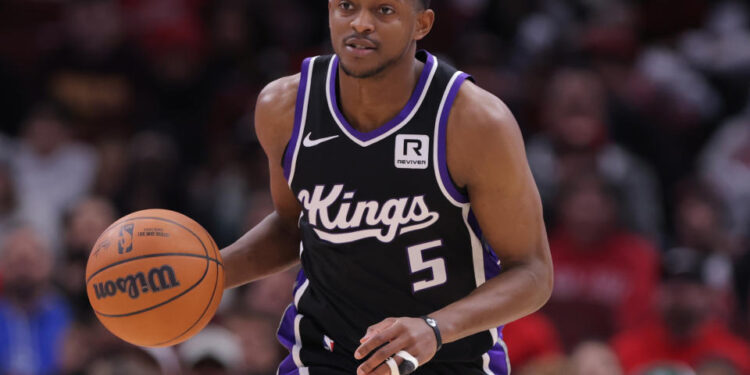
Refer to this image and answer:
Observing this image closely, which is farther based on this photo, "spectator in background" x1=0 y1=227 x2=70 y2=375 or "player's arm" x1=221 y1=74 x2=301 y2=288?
"spectator in background" x1=0 y1=227 x2=70 y2=375

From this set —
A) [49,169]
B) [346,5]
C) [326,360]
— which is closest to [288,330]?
[326,360]

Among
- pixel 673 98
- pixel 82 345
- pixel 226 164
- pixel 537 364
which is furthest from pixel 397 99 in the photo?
pixel 673 98

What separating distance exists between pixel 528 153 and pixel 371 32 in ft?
18.2

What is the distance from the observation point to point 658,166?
9141mm

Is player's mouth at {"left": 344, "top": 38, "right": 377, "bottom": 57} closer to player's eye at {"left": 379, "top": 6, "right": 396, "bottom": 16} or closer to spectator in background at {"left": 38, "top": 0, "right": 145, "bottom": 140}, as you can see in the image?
player's eye at {"left": 379, "top": 6, "right": 396, "bottom": 16}

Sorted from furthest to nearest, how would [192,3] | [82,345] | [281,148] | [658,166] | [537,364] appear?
[192,3] < [658,166] < [82,345] < [537,364] < [281,148]

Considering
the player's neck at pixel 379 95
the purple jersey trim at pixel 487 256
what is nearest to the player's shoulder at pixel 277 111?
the player's neck at pixel 379 95

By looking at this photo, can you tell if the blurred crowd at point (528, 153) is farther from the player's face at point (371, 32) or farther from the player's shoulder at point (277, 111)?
the player's face at point (371, 32)

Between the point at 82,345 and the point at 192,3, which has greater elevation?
the point at 192,3

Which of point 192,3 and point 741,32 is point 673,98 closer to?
point 741,32

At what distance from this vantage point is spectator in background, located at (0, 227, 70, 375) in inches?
298

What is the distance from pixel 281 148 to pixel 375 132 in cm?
42

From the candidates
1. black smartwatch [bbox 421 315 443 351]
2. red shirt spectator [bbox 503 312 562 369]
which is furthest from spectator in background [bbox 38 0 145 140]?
black smartwatch [bbox 421 315 443 351]

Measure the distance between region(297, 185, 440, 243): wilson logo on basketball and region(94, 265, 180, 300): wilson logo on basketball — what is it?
573 mm
